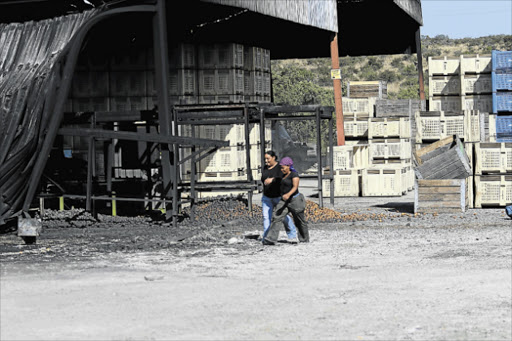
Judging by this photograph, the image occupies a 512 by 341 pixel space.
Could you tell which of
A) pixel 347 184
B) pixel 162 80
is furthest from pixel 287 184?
pixel 347 184

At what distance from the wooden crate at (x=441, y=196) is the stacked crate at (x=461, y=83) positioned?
322 inches

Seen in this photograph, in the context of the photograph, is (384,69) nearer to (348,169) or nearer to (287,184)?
(348,169)

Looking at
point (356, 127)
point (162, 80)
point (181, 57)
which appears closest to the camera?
point (162, 80)

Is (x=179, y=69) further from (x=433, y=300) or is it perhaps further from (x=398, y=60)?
(x=398, y=60)

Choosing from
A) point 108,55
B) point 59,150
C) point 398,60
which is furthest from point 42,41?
point 398,60

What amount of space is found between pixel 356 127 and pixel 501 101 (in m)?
4.93

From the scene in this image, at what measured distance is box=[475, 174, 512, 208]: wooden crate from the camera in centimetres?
2356

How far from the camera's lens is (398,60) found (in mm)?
98938

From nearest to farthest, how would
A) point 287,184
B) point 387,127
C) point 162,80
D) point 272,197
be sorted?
point 287,184
point 272,197
point 162,80
point 387,127

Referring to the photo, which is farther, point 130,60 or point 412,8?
point 412,8

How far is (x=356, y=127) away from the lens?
31719mm

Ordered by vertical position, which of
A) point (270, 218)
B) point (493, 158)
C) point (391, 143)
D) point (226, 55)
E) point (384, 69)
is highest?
point (384, 69)

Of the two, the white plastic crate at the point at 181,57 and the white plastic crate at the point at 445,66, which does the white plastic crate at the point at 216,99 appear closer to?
the white plastic crate at the point at 181,57

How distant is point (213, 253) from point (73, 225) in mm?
5927
